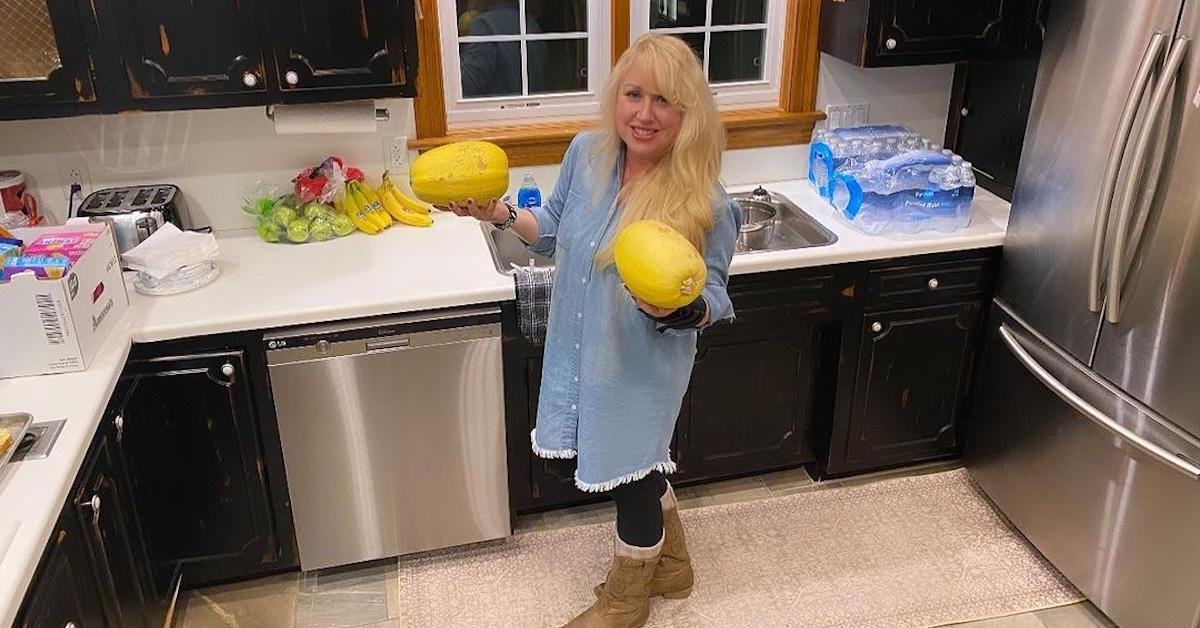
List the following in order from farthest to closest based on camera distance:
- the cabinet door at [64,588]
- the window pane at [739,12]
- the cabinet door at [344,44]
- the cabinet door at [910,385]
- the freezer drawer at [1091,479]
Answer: the window pane at [739,12] < the cabinet door at [910,385] < the cabinet door at [344,44] < the freezer drawer at [1091,479] < the cabinet door at [64,588]

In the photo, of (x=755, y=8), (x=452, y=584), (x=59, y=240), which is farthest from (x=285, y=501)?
(x=755, y=8)

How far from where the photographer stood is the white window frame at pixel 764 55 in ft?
9.70

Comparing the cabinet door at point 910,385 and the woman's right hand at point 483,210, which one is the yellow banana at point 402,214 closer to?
the woman's right hand at point 483,210

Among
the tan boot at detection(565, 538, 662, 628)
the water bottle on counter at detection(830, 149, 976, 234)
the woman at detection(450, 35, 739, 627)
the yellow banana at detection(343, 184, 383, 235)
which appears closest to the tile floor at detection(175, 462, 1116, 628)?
the tan boot at detection(565, 538, 662, 628)

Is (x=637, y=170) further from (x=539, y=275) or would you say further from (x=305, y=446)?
(x=305, y=446)

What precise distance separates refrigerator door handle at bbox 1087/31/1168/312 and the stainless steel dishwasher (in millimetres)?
1423

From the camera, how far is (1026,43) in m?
Answer: 2.71

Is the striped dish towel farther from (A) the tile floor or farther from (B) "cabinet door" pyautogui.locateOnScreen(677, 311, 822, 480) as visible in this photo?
(A) the tile floor

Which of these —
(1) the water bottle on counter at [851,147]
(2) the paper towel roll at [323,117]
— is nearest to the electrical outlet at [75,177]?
(2) the paper towel roll at [323,117]

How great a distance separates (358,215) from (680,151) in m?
1.20

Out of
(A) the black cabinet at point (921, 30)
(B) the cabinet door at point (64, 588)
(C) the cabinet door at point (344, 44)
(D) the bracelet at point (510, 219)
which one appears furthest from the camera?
Answer: (A) the black cabinet at point (921, 30)

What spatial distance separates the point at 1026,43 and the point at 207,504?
2557 millimetres

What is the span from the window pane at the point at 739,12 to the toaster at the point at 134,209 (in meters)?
1.69

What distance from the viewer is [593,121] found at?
9.66ft
